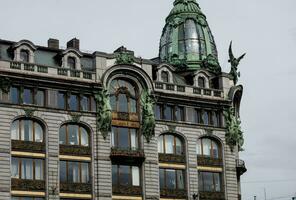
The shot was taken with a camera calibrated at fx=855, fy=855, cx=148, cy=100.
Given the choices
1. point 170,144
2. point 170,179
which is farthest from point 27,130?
point 170,179

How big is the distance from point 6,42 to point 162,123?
62.2 ft

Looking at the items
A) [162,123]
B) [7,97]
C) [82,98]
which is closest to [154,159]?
[162,123]

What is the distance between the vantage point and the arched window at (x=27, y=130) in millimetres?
84438

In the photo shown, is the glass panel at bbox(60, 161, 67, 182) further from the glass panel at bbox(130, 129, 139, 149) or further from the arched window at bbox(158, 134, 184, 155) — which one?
the arched window at bbox(158, 134, 184, 155)

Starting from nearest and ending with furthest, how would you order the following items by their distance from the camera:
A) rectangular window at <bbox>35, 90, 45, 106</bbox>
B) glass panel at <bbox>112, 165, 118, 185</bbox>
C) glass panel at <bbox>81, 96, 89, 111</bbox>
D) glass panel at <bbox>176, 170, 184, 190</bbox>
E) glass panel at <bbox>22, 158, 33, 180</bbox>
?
glass panel at <bbox>22, 158, 33, 180</bbox>
rectangular window at <bbox>35, 90, 45, 106</bbox>
glass panel at <bbox>112, 165, 118, 185</bbox>
glass panel at <bbox>81, 96, 89, 111</bbox>
glass panel at <bbox>176, 170, 184, 190</bbox>

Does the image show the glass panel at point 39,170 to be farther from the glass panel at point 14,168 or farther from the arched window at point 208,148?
the arched window at point 208,148

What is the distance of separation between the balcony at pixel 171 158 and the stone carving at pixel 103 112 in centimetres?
696

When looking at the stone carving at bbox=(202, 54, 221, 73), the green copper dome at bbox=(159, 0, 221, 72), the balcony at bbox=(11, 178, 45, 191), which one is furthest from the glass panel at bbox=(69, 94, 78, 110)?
the stone carving at bbox=(202, 54, 221, 73)

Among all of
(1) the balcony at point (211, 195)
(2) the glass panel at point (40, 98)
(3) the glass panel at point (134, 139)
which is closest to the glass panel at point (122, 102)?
(3) the glass panel at point (134, 139)

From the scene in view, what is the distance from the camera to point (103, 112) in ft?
292

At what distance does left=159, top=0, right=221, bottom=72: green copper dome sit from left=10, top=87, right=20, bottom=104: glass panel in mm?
23579

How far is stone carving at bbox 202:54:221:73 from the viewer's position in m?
102

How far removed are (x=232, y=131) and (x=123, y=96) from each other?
1386cm

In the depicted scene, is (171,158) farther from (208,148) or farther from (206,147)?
(208,148)
